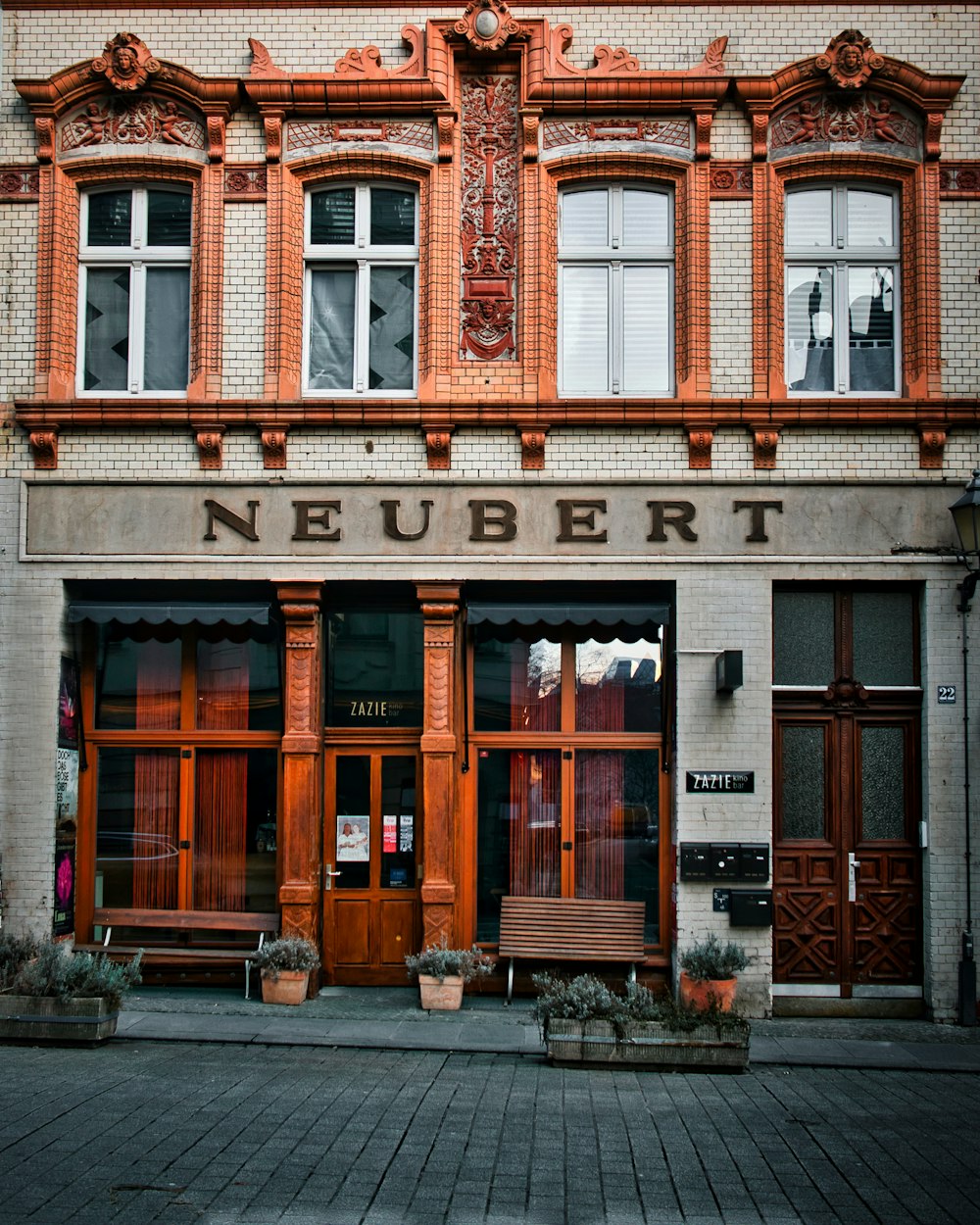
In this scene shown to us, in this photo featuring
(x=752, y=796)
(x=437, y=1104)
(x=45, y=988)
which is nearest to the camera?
(x=437, y=1104)

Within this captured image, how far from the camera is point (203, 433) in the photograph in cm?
1280

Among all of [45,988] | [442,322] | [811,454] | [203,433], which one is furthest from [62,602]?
[811,454]

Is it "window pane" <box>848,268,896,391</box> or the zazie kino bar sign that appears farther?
"window pane" <box>848,268,896,391</box>

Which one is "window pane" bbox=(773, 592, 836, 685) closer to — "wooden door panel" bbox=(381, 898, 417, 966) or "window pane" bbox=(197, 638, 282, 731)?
"wooden door panel" bbox=(381, 898, 417, 966)

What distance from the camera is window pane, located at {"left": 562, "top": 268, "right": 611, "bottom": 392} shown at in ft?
43.0

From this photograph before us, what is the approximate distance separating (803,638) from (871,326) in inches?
129

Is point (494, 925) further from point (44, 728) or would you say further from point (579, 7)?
point (579, 7)

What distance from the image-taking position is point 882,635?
42.1 feet

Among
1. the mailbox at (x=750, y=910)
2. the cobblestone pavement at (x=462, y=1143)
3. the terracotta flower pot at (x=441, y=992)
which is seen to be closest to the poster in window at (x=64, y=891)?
the cobblestone pavement at (x=462, y=1143)

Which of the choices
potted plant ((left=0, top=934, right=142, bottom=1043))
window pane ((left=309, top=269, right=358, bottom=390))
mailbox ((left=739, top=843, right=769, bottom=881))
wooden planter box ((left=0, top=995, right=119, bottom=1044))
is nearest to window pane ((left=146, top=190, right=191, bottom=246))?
window pane ((left=309, top=269, right=358, bottom=390))

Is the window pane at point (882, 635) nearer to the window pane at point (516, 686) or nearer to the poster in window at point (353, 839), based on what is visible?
the window pane at point (516, 686)

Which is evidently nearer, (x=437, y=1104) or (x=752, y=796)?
(x=437, y=1104)

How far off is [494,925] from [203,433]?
5.70m

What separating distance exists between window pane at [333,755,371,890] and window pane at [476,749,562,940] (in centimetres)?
115
